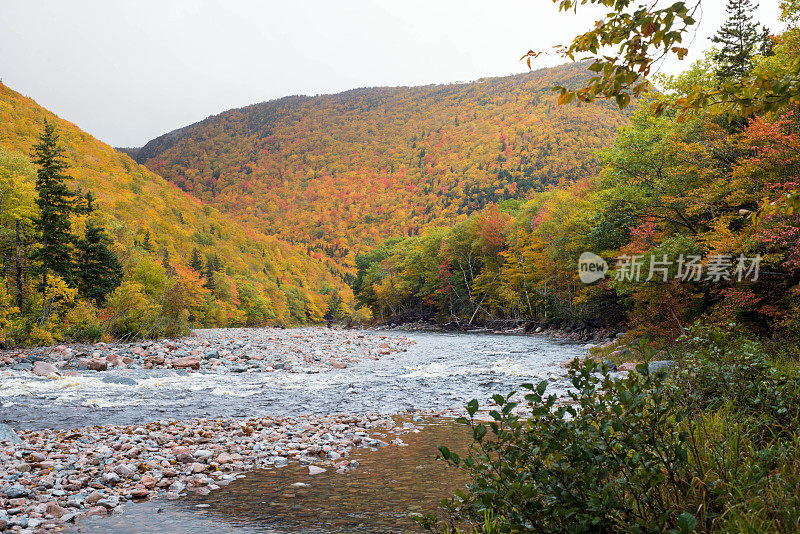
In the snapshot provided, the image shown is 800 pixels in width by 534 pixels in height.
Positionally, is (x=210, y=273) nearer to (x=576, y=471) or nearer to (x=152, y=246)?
(x=152, y=246)

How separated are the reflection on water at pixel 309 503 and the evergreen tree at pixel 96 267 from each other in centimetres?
2629

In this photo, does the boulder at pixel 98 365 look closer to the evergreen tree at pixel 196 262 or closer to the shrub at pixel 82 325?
the shrub at pixel 82 325

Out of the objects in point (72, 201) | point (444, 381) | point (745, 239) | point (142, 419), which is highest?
point (72, 201)

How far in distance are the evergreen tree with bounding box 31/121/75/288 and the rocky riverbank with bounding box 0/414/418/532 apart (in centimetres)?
2145

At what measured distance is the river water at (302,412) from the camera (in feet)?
16.5

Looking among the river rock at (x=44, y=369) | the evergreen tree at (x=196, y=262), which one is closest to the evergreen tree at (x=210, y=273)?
the evergreen tree at (x=196, y=262)

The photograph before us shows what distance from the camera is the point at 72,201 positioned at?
26719 millimetres

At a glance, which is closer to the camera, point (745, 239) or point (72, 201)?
point (745, 239)

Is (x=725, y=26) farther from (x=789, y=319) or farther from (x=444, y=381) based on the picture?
(x=444, y=381)

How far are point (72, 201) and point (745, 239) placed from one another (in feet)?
104

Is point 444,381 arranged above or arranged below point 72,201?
below

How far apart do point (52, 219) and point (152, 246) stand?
3512 cm

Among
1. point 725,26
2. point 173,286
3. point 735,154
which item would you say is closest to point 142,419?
point 735,154

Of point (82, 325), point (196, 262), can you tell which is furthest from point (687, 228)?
point (196, 262)
